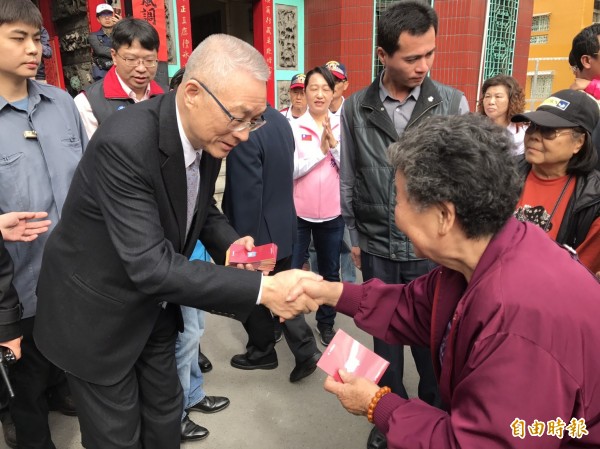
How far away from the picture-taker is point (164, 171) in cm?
160

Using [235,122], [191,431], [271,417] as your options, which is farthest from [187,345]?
[235,122]

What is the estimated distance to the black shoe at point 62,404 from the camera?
2732 millimetres

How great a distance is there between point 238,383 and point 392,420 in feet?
6.30

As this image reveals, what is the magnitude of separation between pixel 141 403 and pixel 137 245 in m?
0.84

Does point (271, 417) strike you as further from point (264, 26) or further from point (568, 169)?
point (264, 26)

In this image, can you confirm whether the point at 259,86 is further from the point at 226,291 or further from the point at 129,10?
the point at 129,10

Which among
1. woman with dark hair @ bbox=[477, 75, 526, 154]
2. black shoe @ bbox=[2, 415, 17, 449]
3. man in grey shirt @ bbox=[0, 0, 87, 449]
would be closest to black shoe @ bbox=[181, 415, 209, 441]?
man in grey shirt @ bbox=[0, 0, 87, 449]

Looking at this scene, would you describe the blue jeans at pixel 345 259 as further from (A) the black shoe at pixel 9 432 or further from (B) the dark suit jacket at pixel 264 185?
(A) the black shoe at pixel 9 432

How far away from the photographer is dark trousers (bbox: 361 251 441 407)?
2416mm

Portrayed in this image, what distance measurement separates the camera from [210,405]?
276 cm

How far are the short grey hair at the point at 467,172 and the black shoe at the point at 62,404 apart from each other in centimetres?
246

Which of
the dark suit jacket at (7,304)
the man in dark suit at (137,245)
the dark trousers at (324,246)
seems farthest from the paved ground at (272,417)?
the dark suit jacket at (7,304)

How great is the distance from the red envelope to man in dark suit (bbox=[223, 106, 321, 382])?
1376 mm

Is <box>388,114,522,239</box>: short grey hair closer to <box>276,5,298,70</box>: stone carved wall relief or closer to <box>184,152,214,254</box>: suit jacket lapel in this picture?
<box>184,152,214,254</box>: suit jacket lapel
